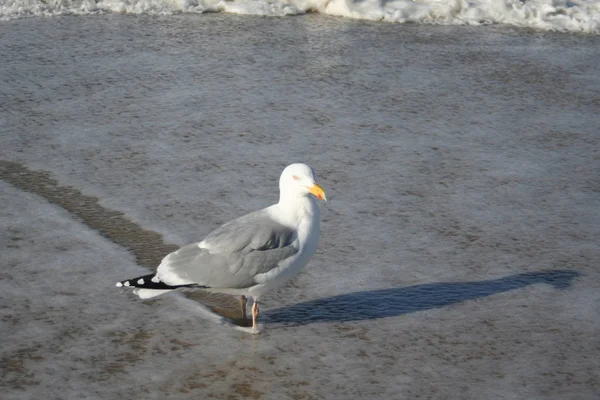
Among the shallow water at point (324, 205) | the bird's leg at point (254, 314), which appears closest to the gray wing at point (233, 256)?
the bird's leg at point (254, 314)

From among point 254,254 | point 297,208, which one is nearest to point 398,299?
point 297,208

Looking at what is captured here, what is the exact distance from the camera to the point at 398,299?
Answer: 4.53m

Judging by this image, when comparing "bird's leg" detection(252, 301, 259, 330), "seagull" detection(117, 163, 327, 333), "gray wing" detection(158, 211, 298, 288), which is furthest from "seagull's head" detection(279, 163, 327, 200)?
"bird's leg" detection(252, 301, 259, 330)

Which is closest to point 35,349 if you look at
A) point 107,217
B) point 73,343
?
point 73,343

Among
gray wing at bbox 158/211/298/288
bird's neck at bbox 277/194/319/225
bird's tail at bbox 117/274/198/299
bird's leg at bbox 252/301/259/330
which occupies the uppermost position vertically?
bird's neck at bbox 277/194/319/225

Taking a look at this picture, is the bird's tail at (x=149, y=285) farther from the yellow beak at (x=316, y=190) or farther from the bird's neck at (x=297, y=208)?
the yellow beak at (x=316, y=190)

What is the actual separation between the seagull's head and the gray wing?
0.18m

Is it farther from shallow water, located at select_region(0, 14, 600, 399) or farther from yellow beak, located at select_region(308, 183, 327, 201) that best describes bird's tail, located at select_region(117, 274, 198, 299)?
yellow beak, located at select_region(308, 183, 327, 201)

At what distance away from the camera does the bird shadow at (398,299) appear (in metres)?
4.40

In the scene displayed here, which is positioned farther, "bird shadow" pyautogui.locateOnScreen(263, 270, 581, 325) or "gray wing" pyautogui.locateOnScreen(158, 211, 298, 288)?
"bird shadow" pyautogui.locateOnScreen(263, 270, 581, 325)

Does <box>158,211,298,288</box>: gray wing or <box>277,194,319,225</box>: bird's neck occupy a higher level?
<box>277,194,319,225</box>: bird's neck

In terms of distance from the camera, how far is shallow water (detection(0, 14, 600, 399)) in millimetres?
3975

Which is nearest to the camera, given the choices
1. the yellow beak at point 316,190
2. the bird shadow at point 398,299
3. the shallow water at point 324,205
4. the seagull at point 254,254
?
the shallow water at point 324,205

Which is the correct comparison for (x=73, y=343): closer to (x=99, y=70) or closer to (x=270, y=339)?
(x=270, y=339)
